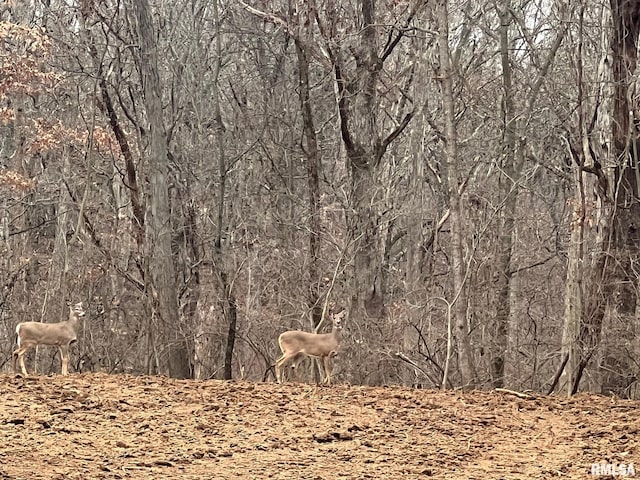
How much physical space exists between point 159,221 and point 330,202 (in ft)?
23.1

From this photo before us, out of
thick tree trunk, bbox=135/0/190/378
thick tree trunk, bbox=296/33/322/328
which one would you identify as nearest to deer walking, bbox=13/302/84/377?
thick tree trunk, bbox=135/0/190/378

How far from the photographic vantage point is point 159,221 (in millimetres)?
13484

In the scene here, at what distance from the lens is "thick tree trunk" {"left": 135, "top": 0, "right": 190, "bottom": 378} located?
1320 centimetres

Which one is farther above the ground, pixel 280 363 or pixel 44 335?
pixel 44 335

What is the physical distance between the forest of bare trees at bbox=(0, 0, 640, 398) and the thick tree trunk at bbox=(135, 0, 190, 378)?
31 mm

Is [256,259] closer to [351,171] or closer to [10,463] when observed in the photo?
[351,171]

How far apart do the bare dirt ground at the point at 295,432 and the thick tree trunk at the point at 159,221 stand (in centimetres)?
341

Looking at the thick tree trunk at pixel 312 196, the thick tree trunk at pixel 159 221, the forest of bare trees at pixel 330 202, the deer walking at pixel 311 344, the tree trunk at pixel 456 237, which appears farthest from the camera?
the thick tree trunk at pixel 312 196

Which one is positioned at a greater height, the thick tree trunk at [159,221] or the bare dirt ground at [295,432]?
the thick tree trunk at [159,221]

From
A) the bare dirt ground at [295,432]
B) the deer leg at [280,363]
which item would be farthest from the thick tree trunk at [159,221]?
the bare dirt ground at [295,432]

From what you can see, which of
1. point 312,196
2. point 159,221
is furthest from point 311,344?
point 312,196

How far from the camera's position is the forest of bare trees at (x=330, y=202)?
41.5ft

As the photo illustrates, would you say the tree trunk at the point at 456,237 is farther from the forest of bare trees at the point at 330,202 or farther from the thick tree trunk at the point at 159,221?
the thick tree trunk at the point at 159,221

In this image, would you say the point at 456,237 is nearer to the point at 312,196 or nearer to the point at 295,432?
the point at 312,196
